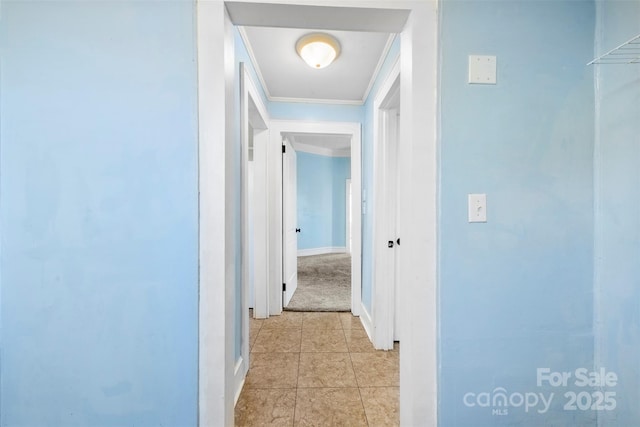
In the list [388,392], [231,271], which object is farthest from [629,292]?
[231,271]

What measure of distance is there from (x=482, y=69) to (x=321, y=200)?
5335 mm

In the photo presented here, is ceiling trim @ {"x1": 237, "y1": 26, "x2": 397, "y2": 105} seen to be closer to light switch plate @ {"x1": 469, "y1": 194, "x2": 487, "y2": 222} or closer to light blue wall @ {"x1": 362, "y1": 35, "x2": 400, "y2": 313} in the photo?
light blue wall @ {"x1": 362, "y1": 35, "x2": 400, "y2": 313}

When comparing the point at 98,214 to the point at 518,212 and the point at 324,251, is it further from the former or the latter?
the point at 324,251

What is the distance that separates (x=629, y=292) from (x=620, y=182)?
45 centimetres

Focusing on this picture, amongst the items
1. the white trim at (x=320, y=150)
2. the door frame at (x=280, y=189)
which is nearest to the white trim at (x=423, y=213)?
the door frame at (x=280, y=189)

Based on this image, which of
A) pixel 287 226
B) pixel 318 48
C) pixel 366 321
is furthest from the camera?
pixel 287 226

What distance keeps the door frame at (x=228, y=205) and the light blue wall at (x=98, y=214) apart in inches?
2.0

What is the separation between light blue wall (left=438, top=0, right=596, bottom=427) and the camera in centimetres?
108

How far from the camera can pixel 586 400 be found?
3.59 ft

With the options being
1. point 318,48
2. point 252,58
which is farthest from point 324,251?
point 318,48

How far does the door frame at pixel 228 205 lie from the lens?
105cm

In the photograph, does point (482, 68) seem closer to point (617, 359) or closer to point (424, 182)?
point (424, 182)

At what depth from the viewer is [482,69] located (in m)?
1.08

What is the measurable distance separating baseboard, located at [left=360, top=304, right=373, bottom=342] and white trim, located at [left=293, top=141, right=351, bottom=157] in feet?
13.7
